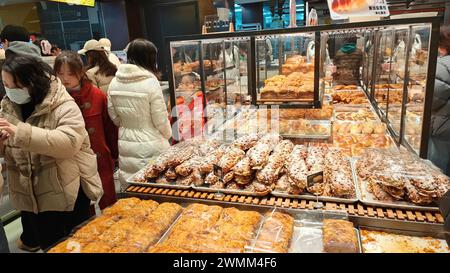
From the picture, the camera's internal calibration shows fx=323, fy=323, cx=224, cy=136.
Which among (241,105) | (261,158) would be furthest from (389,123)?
(261,158)

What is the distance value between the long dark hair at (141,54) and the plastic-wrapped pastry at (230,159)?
1.31 m

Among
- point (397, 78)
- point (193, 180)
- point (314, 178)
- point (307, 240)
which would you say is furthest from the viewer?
point (397, 78)

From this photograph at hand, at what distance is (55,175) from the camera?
7.21 ft

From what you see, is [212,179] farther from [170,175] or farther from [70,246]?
[70,246]

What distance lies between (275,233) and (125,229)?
67 cm

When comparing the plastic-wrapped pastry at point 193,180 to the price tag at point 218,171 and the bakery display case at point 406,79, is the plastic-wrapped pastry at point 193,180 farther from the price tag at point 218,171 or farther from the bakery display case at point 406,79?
the bakery display case at point 406,79

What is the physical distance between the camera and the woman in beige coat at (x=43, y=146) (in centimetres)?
200

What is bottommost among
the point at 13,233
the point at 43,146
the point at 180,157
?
the point at 13,233

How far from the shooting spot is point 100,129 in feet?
9.89

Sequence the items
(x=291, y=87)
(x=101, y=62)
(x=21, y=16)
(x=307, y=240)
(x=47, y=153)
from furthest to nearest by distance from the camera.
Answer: (x=21, y=16)
(x=101, y=62)
(x=291, y=87)
(x=47, y=153)
(x=307, y=240)

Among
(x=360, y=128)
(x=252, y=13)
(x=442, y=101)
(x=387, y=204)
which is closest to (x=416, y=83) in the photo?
(x=360, y=128)

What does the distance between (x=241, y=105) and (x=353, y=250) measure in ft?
7.46

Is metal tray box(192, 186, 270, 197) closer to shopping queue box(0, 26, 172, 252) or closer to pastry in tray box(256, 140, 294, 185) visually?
pastry in tray box(256, 140, 294, 185)
